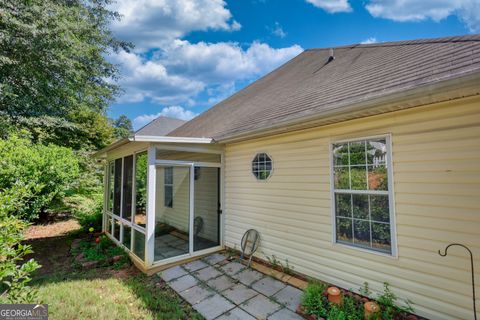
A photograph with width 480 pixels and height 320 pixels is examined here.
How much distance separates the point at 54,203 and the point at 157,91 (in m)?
11.2

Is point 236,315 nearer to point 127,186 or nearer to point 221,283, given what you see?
point 221,283

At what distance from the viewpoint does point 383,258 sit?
126 inches

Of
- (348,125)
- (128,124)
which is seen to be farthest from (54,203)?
(128,124)

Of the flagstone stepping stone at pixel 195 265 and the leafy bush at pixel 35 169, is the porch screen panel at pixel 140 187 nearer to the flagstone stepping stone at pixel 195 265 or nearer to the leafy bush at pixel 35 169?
the flagstone stepping stone at pixel 195 265

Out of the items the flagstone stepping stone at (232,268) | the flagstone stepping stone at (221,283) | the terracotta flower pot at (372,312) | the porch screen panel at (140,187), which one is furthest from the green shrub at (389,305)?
the porch screen panel at (140,187)

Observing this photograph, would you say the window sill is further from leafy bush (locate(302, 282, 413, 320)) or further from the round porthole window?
the round porthole window

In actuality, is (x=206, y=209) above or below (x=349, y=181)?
below

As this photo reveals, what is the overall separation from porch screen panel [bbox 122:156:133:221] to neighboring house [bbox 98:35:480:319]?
0.18 ft

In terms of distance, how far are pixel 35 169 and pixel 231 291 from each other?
703 cm

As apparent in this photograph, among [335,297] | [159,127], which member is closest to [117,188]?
[335,297]

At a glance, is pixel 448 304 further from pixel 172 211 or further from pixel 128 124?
pixel 128 124

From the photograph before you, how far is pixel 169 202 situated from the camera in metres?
5.37

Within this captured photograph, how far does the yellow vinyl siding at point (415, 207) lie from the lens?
103 inches

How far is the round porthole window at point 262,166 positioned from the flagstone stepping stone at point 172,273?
2.56 meters
